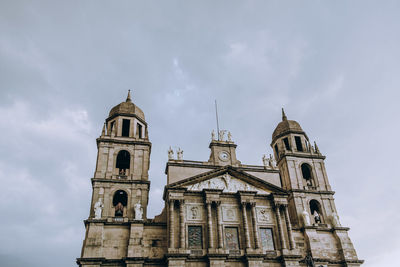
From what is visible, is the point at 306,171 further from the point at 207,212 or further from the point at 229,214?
the point at 207,212

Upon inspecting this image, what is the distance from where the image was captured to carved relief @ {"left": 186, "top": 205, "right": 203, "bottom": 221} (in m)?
28.3

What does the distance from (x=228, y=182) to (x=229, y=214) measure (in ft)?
9.80

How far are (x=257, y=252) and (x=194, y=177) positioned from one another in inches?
320

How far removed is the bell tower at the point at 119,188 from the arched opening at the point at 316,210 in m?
16.6

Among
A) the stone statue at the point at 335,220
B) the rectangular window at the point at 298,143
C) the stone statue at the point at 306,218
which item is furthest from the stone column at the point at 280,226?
the rectangular window at the point at 298,143

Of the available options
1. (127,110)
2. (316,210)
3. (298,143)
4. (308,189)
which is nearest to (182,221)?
(127,110)

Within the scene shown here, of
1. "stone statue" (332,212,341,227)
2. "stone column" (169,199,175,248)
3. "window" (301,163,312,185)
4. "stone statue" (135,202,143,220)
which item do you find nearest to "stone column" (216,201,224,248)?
"stone column" (169,199,175,248)

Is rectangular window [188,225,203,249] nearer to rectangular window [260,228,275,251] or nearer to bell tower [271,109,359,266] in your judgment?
rectangular window [260,228,275,251]

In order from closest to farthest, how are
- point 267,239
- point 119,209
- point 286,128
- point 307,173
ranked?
1. point 267,239
2. point 119,209
3. point 307,173
4. point 286,128

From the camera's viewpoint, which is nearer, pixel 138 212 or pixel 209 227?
pixel 209 227

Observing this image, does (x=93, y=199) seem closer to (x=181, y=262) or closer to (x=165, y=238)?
(x=165, y=238)

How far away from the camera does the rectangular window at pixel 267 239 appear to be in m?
28.6

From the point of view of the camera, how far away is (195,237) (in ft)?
90.4

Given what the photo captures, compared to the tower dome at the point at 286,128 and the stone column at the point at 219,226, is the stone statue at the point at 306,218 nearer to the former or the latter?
the stone column at the point at 219,226
